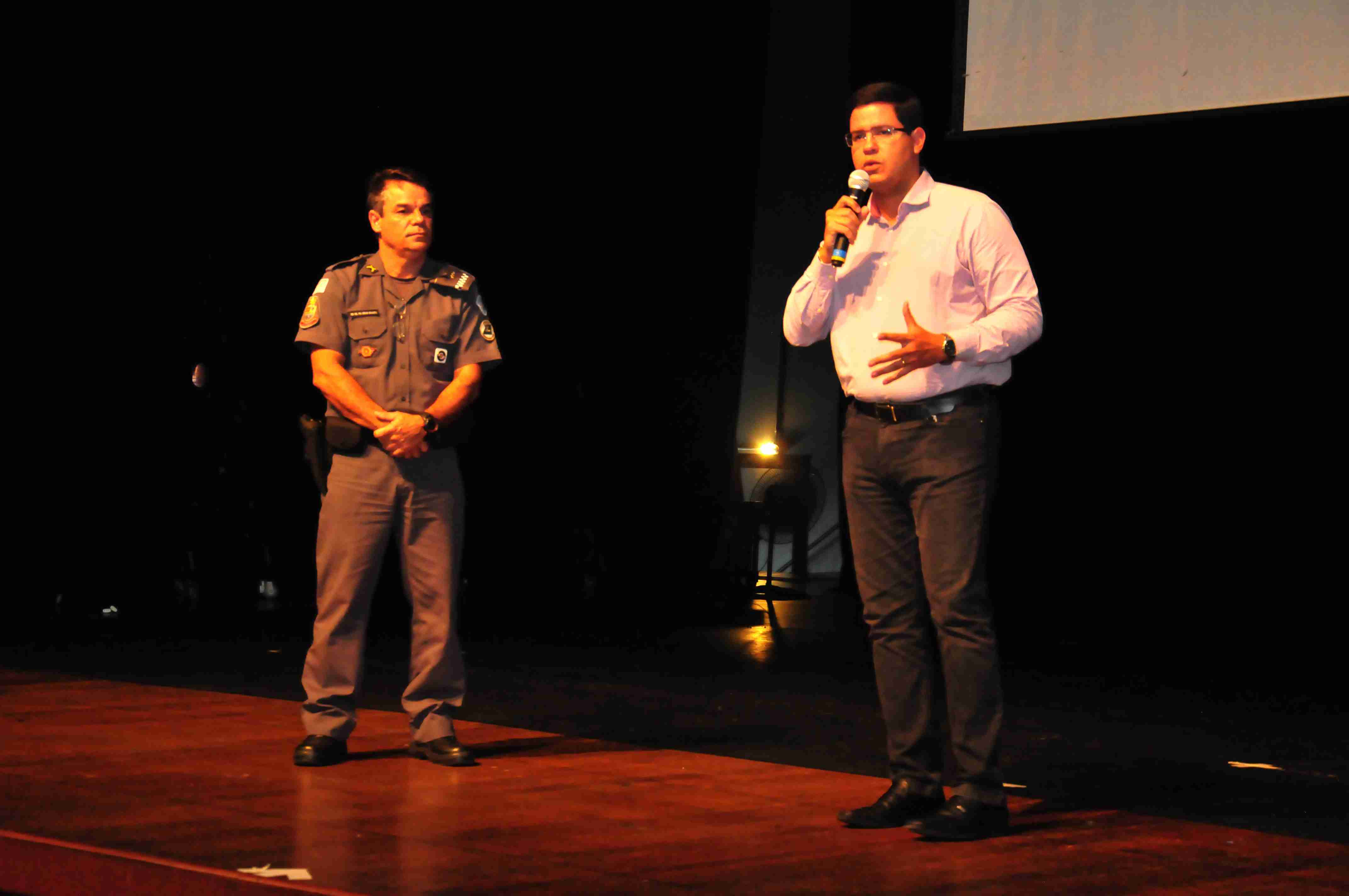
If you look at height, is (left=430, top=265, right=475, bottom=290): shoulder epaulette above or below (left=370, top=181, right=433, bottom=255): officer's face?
below

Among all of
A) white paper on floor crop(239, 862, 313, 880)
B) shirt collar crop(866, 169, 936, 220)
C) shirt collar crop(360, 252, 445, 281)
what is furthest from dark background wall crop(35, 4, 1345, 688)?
white paper on floor crop(239, 862, 313, 880)

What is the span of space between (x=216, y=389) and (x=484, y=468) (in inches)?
47.8

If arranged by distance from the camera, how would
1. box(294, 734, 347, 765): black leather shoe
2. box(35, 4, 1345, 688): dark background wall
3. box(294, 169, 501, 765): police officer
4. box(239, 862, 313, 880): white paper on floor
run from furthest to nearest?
box(35, 4, 1345, 688): dark background wall, box(294, 169, 501, 765): police officer, box(294, 734, 347, 765): black leather shoe, box(239, 862, 313, 880): white paper on floor

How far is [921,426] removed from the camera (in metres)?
2.47

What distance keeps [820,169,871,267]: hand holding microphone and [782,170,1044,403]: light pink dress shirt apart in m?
0.05

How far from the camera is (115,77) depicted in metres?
5.89

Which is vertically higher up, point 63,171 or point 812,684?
point 63,171

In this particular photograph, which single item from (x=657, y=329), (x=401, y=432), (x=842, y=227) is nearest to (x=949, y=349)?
(x=842, y=227)

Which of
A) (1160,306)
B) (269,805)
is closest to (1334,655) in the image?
(1160,306)

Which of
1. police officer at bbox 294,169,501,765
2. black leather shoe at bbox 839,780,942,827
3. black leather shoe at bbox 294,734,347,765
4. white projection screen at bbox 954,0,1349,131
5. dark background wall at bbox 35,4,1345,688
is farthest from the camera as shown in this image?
dark background wall at bbox 35,4,1345,688

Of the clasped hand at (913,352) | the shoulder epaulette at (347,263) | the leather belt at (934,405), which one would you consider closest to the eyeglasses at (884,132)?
the clasped hand at (913,352)

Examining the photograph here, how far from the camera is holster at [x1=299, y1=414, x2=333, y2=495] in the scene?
323 centimetres

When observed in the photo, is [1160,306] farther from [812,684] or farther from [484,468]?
[484,468]

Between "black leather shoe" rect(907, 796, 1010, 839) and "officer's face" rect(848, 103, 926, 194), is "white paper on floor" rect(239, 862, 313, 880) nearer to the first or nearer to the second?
"black leather shoe" rect(907, 796, 1010, 839)
